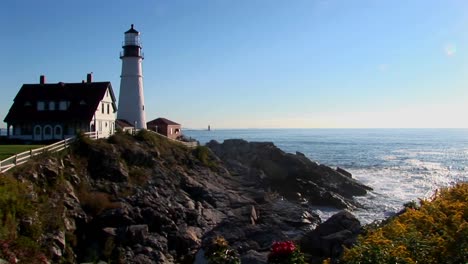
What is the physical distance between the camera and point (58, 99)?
38.8 m

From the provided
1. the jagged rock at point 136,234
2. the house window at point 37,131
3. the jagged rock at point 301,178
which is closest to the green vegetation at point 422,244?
the jagged rock at point 136,234

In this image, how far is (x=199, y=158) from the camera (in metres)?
37.6

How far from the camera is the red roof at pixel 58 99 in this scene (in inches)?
1490

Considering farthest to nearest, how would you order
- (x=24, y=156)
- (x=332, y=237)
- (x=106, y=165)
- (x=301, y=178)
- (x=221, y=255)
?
(x=301, y=178) < (x=106, y=165) < (x=24, y=156) < (x=332, y=237) < (x=221, y=255)

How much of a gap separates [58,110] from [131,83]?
796cm

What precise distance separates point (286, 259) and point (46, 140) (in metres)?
32.4

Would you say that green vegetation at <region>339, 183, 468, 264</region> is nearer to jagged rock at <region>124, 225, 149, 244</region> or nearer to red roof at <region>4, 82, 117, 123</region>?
jagged rock at <region>124, 225, 149, 244</region>

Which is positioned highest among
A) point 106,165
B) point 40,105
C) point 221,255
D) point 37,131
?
point 40,105

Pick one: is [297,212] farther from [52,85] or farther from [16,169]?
[52,85]

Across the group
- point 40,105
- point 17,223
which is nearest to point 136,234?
point 17,223

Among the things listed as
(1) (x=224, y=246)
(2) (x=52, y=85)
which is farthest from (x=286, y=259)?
(2) (x=52, y=85)

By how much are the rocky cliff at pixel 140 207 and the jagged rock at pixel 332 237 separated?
208 cm

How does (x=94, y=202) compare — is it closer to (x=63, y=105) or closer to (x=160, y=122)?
(x=63, y=105)

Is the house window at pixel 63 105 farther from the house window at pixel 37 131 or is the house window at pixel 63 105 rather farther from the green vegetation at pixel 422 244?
the green vegetation at pixel 422 244
